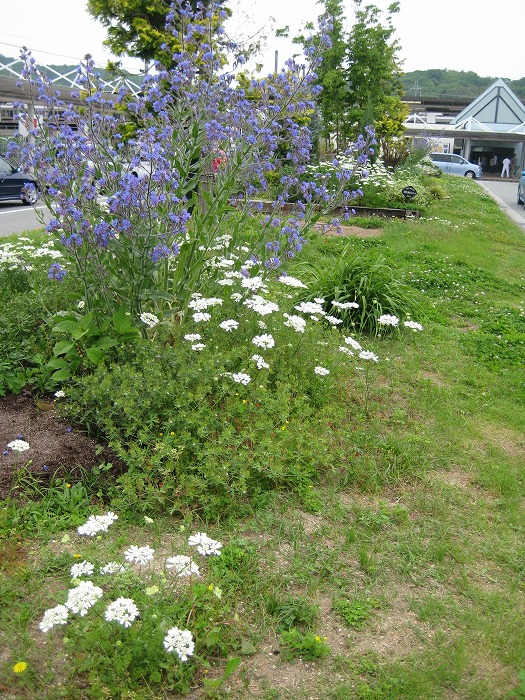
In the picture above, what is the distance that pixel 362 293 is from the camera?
635 cm

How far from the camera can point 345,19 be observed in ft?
65.9

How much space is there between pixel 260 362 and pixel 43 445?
1.39m

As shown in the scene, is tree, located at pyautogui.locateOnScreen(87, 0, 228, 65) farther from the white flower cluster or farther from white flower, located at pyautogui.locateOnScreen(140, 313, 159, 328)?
the white flower cluster

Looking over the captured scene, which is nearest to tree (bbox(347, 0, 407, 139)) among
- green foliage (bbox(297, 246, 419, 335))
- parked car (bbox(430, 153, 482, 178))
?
green foliage (bbox(297, 246, 419, 335))

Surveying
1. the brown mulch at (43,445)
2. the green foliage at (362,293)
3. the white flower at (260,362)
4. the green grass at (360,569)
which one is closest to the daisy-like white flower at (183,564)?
the green grass at (360,569)

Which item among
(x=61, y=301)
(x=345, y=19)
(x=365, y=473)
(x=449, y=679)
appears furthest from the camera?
(x=345, y=19)

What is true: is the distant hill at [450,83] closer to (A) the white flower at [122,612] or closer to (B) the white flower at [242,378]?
(B) the white flower at [242,378]

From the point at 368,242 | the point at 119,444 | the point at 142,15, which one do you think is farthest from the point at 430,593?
the point at 142,15

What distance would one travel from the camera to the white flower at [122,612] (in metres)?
2.19

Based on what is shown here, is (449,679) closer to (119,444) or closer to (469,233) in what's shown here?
(119,444)

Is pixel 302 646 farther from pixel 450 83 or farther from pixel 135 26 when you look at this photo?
pixel 450 83

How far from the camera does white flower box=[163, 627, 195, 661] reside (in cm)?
215

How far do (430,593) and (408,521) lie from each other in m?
0.55

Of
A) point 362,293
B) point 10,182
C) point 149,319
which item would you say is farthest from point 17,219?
point 149,319
